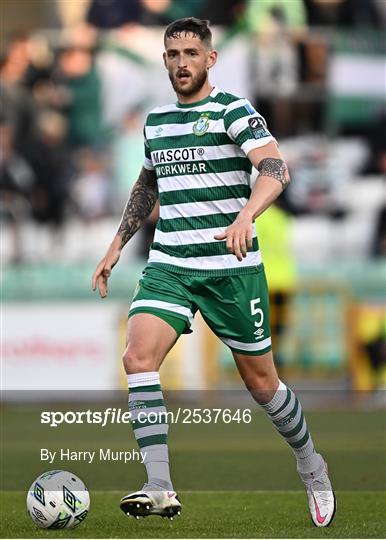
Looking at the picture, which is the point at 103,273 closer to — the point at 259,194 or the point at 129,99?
the point at 259,194

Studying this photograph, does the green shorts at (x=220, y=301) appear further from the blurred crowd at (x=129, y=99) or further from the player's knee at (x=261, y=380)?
the blurred crowd at (x=129, y=99)

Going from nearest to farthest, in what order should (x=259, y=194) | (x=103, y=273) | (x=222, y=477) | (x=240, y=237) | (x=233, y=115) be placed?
(x=240, y=237) < (x=259, y=194) < (x=233, y=115) < (x=103, y=273) < (x=222, y=477)

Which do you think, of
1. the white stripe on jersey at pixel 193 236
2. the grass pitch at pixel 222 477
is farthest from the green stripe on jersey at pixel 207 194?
the grass pitch at pixel 222 477

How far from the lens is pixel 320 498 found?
6824mm

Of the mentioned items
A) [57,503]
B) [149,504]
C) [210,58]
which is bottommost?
[57,503]

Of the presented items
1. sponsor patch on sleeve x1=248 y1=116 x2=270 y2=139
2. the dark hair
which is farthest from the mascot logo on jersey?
the dark hair

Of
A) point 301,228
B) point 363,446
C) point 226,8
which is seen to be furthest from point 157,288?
point 226,8

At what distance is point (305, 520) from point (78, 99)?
40.6 feet

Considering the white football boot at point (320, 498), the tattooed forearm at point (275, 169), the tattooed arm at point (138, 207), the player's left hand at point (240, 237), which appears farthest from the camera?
the tattooed arm at point (138, 207)

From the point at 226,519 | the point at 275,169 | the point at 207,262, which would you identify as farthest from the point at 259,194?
the point at 226,519

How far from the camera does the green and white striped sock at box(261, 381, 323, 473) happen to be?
6777 mm

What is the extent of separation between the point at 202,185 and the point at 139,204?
21.1 inches

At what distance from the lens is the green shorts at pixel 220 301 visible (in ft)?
21.7

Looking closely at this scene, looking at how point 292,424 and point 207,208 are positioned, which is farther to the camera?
point 292,424
